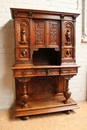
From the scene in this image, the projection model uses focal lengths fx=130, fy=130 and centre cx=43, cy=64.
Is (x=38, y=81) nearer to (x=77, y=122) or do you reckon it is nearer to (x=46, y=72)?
(x=46, y=72)

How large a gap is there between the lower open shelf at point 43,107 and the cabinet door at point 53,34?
3.24 feet

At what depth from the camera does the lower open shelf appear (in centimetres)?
202

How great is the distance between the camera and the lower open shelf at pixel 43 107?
202cm

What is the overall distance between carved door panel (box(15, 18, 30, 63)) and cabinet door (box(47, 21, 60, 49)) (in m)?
0.34

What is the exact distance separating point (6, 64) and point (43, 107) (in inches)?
39.7

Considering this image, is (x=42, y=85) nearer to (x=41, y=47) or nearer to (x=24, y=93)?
(x=24, y=93)

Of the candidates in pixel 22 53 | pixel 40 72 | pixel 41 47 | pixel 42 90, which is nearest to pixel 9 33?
pixel 22 53

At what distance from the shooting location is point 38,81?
246cm

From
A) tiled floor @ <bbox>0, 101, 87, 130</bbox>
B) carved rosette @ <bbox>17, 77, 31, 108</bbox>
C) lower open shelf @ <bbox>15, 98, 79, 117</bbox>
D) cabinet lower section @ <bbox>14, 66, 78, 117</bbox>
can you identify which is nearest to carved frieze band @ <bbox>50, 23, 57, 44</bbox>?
cabinet lower section @ <bbox>14, 66, 78, 117</bbox>

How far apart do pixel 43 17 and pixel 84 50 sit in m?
1.19

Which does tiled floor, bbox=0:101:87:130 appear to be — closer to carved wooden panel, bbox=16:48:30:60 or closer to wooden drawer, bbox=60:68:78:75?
wooden drawer, bbox=60:68:78:75

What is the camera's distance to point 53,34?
2111 mm

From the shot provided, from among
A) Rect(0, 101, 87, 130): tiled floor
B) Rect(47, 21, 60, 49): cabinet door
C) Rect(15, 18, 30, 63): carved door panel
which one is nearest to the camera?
Rect(0, 101, 87, 130): tiled floor

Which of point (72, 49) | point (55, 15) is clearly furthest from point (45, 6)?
point (72, 49)
